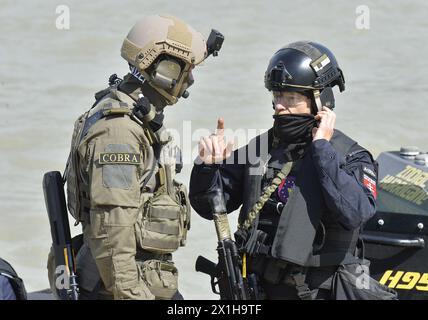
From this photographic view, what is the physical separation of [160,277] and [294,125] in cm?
96

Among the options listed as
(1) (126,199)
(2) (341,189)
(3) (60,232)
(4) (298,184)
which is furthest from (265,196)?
(3) (60,232)

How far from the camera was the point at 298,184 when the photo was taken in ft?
16.4

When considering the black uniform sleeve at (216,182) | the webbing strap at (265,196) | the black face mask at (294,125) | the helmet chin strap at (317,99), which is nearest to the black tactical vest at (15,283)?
the black uniform sleeve at (216,182)

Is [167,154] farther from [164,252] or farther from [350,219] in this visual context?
[350,219]

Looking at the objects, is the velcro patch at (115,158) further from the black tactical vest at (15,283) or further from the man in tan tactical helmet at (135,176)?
the black tactical vest at (15,283)

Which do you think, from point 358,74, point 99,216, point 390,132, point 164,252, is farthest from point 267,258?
point 358,74

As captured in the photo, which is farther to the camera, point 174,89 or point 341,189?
point 174,89

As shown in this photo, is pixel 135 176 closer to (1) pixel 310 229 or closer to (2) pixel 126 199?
(2) pixel 126 199

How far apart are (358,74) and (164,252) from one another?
8.65 meters

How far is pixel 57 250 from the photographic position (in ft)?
16.8

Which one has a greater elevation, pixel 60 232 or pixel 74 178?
pixel 74 178

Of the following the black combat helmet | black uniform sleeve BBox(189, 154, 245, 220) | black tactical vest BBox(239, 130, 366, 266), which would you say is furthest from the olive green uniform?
the black combat helmet

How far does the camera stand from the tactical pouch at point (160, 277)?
16.2 ft

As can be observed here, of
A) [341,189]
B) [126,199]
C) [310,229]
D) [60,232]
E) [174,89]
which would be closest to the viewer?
[126,199]
